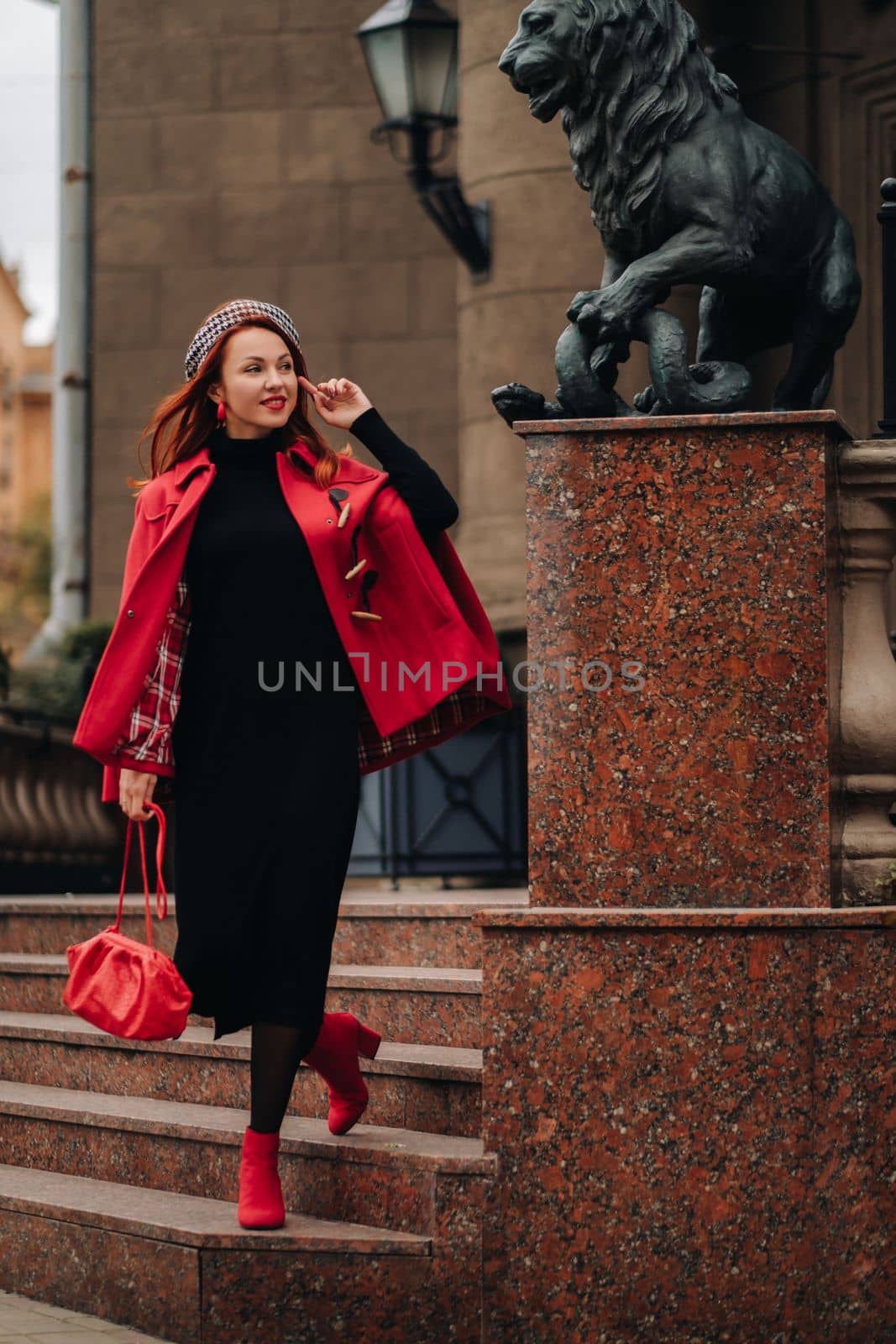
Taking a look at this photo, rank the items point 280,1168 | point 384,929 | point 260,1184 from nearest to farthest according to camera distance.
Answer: point 260,1184 < point 280,1168 < point 384,929

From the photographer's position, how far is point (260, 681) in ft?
15.9

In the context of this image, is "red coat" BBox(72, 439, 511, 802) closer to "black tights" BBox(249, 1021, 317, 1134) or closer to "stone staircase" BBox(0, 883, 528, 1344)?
"black tights" BBox(249, 1021, 317, 1134)

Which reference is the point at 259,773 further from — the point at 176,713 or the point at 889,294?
the point at 889,294

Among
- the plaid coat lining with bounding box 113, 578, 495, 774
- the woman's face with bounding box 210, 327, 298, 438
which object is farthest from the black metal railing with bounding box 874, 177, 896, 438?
the woman's face with bounding box 210, 327, 298, 438

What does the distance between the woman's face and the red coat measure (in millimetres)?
A: 121

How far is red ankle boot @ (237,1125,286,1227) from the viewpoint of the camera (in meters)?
4.79

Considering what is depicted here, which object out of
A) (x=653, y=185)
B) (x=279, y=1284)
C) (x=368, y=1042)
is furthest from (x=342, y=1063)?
(x=653, y=185)

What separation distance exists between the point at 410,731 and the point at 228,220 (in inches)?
377

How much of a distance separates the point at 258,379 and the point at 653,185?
1.06 meters

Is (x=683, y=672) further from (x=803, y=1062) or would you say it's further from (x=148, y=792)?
(x=148, y=792)

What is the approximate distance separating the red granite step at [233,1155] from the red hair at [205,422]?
1616 mm

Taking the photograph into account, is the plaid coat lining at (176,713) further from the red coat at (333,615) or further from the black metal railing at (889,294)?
the black metal railing at (889,294)

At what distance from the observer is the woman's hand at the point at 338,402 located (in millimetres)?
5039

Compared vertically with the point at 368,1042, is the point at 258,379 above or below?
above
